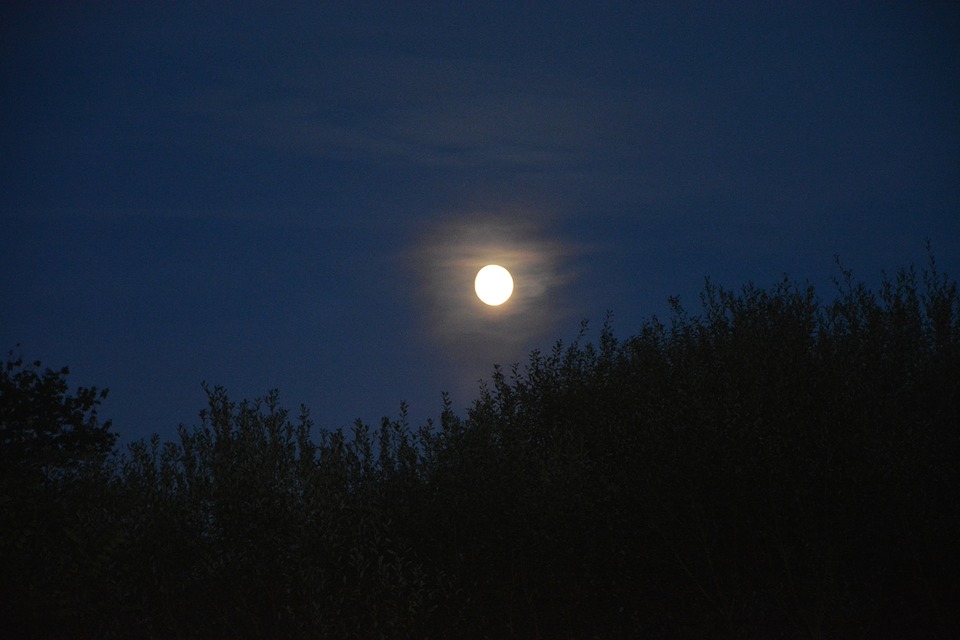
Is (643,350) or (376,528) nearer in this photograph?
(376,528)

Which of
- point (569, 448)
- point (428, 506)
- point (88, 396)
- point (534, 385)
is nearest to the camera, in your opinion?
point (569, 448)

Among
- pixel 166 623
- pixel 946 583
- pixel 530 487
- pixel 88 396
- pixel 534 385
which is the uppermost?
pixel 88 396

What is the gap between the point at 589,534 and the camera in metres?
10.5

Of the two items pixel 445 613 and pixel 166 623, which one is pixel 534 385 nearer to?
pixel 445 613

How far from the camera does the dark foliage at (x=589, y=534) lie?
1031 cm

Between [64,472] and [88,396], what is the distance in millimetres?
17961

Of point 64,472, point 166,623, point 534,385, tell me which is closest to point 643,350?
point 534,385

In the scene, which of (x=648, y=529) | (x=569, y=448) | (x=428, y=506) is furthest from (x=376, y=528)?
(x=648, y=529)

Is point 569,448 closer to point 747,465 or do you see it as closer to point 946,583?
point 747,465

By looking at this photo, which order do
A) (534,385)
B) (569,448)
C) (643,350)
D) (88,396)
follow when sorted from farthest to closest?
(88,396) < (643,350) < (534,385) < (569,448)

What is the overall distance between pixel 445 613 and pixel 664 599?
9.80ft

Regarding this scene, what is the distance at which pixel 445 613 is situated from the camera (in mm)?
10922

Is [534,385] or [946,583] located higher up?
[534,385]

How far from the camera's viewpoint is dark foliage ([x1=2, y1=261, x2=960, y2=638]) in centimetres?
1031
